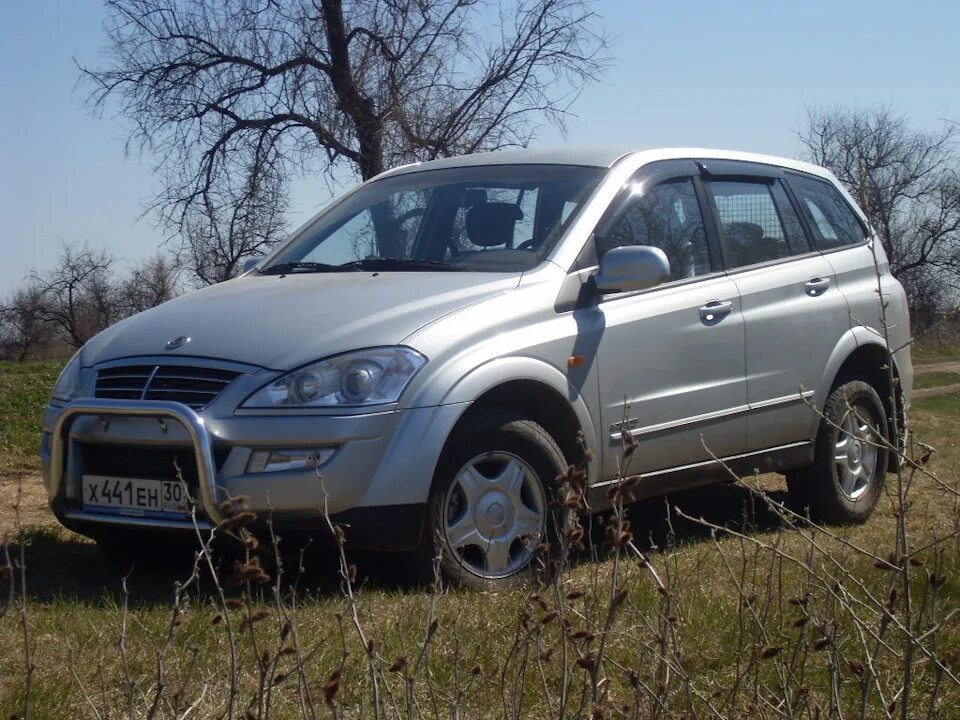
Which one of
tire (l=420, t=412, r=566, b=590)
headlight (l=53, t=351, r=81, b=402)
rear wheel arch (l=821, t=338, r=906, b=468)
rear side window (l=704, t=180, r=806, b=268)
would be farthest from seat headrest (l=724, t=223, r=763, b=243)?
headlight (l=53, t=351, r=81, b=402)

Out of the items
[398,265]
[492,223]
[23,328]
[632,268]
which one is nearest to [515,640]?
[632,268]

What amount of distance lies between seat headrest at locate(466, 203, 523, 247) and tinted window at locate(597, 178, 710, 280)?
0.40m

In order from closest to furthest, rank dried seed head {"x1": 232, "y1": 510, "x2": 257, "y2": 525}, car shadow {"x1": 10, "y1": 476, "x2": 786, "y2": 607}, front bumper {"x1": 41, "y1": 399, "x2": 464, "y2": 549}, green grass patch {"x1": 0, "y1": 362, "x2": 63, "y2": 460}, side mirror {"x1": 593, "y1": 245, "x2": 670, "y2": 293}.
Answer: dried seed head {"x1": 232, "y1": 510, "x2": 257, "y2": 525} → front bumper {"x1": 41, "y1": 399, "x2": 464, "y2": 549} → car shadow {"x1": 10, "y1": 476, "x2": 786, "y2": 607} → side mirror {"x1": 593, "y1": 245, "x2": 670, "y2": 293} → green grass patch {"x1": 0, "y1": 362, "x2": 63, "y2": 460}

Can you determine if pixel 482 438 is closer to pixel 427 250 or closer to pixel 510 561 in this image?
pixel 510 561

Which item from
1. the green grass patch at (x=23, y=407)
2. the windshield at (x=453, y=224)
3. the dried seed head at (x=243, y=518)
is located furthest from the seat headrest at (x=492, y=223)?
the green grass patch at (x=23, y=407)

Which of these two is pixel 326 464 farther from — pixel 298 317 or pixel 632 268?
pixel 632 268

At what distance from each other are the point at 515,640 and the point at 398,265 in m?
2.90

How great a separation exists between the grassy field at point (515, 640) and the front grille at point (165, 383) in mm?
661

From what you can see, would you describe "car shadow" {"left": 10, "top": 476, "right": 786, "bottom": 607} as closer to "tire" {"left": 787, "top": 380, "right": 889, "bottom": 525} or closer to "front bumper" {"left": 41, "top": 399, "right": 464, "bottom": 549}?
"front bumper" {"left": 41, "top": 399, "right": 464, "bottom": 549}

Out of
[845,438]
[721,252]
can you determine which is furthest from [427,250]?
[845,438]

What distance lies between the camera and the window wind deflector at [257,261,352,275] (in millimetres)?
5715

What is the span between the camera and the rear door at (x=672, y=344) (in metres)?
5.27

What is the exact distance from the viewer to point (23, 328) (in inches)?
2089

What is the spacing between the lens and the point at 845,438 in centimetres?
654
